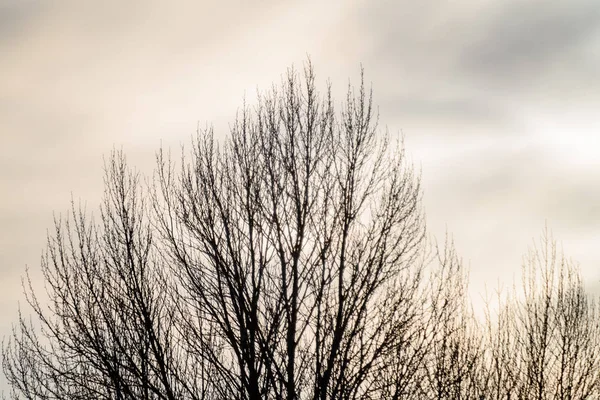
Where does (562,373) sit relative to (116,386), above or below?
above

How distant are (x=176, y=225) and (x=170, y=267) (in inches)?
24.5

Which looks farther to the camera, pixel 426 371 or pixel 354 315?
pixel 426 371

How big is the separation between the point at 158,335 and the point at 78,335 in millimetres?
1414

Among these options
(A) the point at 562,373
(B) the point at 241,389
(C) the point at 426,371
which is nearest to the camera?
(B) the point at 241,389

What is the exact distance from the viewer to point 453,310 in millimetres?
12180

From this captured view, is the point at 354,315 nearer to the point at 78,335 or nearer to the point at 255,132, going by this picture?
the point at 255,132

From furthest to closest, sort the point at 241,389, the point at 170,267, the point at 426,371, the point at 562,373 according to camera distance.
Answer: the point at 562,373 < the point at 426,371 < the point at 170,267 < the point at 241,389

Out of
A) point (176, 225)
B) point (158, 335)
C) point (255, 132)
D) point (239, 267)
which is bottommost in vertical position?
point (158, 335)

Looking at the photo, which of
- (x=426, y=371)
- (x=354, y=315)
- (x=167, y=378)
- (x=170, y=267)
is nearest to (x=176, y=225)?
(x=170, y=267)

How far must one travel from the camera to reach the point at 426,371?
1176 cm

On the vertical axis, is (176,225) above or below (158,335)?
above

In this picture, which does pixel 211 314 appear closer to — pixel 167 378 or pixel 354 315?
pixel 167 378

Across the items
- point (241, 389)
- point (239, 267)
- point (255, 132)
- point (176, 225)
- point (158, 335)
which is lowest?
point (241, 389)

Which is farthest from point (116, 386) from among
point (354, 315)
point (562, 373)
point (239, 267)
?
point (562, 373)
